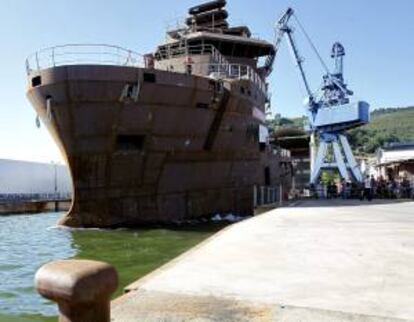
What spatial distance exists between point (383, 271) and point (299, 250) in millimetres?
1886

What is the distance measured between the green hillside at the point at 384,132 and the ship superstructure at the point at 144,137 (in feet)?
293

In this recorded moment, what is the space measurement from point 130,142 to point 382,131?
140975mm

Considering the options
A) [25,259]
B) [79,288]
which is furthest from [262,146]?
[79,288]

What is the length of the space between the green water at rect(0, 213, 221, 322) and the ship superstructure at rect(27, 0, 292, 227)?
1.60 metres

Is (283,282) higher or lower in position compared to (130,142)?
lower

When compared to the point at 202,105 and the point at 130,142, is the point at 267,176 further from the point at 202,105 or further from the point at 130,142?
the point at 130,142

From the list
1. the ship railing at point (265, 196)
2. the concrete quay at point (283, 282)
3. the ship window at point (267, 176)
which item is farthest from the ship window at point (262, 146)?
the concrete quay at point (283, 282)

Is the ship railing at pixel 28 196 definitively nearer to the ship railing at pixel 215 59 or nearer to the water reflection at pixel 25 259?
the water reflection at pixel 25 259

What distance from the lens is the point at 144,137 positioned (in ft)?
63.7

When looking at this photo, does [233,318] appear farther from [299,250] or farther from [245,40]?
[245,40]

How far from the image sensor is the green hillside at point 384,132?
394 ft

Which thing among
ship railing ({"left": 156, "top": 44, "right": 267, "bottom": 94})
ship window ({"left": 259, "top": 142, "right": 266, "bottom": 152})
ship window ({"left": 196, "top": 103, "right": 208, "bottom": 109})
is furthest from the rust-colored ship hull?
ship window ({"left": 259, "top": 142, "right": 266, "bottom": 152})

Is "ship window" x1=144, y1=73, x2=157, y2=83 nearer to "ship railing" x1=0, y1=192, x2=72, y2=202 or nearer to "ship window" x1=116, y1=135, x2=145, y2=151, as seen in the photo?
"ship window" x1=116, y1=135, x2=145, y2=151

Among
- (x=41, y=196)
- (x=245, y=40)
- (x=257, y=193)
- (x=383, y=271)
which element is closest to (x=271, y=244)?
(x=383, y=271)
